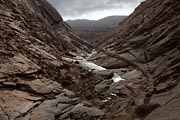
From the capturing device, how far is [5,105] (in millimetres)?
21297

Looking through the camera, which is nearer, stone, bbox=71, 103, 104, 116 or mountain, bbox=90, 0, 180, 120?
mountain, bbox=90, 0, 180, 120

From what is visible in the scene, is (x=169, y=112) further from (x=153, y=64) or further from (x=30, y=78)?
(x=30, y=78)

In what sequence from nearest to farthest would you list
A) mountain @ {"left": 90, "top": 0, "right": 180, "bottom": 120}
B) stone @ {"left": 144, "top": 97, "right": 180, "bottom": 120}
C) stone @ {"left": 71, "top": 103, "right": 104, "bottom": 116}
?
stone @ {"left": 144, "top": 97, "right": 180, "bottom": 120} < mountain @ {"left": 90, "top": 0, "right": 180, "bottom": 120} < stone @ {"left": 71, "top": 103, "right": 104, "bottom": 116}

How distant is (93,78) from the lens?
31047 millimetres

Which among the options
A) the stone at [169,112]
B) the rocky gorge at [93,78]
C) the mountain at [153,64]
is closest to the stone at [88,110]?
the rocky gorge at [93,78]

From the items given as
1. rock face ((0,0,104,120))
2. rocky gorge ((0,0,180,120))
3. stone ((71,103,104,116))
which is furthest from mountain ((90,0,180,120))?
rock face ((0,0,104,120))

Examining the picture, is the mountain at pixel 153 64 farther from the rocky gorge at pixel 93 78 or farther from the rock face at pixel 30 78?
the rock face at pixel 30 78

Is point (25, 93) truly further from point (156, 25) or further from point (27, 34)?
point (156, 25)

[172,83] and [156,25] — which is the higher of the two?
[156,25]

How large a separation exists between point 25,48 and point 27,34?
522 cm

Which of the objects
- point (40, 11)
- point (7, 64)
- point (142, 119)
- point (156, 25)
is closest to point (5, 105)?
point (7, 64)

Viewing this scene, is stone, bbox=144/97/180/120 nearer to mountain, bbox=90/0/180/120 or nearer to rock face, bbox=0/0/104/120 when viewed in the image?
mountain, bbox=90/0/180/120

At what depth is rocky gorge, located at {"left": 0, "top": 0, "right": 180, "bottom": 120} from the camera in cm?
2073

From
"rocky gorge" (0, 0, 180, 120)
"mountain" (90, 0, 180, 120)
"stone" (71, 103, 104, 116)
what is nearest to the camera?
"mountain" (90, 0, 180, 120)
